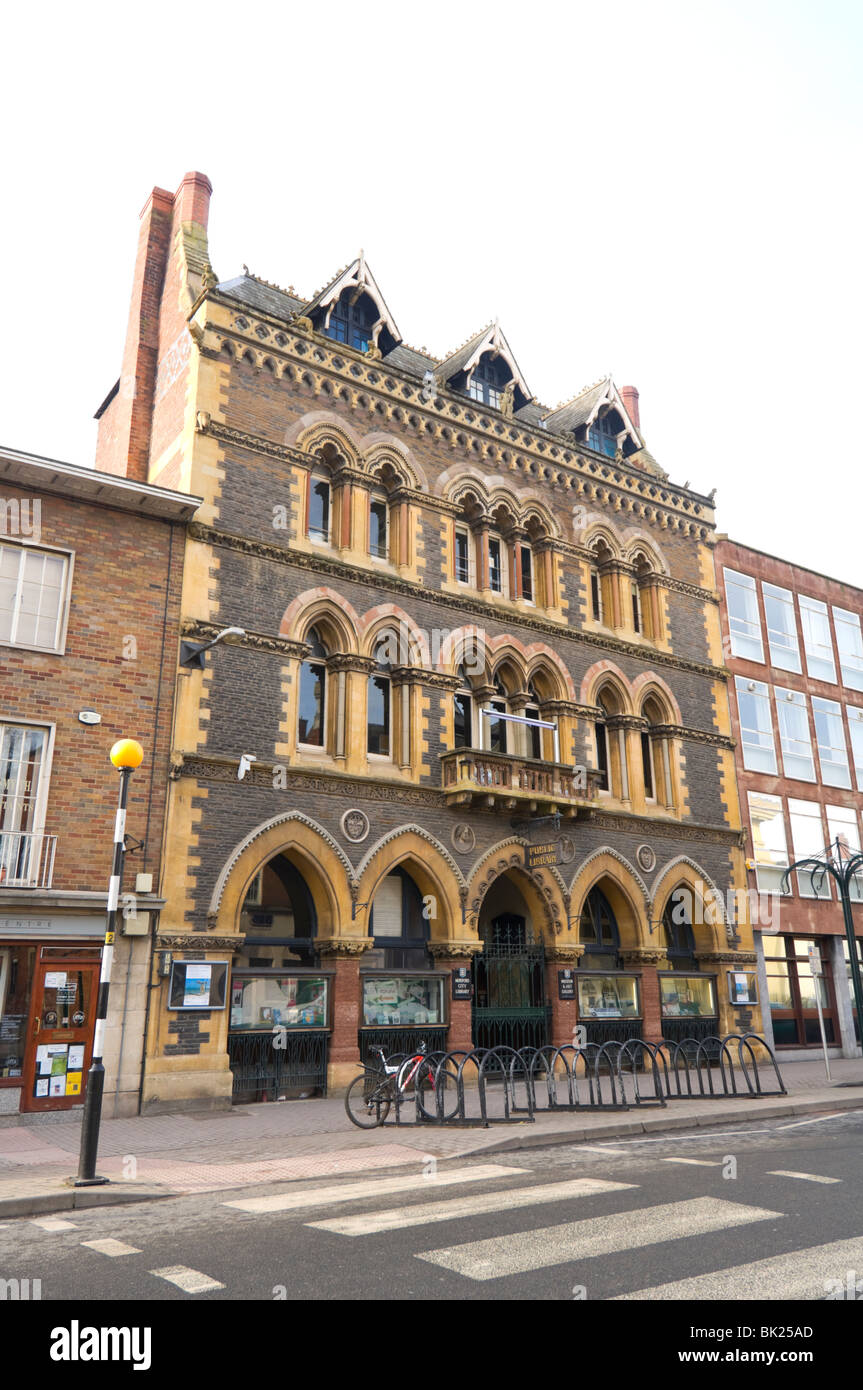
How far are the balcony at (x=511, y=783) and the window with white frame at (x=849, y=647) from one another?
14.6m

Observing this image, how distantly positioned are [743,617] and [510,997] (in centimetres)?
1485

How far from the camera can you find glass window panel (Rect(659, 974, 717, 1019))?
973 inches

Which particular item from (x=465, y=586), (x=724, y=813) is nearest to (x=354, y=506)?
(x=465, y=586)

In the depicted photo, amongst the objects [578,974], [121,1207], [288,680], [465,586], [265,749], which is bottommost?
[121,1207]

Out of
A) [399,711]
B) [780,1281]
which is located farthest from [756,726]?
[780,1281]

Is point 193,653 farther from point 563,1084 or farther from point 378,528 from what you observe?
point 563,1084

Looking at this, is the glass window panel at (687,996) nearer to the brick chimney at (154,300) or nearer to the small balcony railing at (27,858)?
the small balcony railing at (27,858)

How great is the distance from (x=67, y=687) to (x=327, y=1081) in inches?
331

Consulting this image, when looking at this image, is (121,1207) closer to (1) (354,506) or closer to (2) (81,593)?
(2) (81,593)

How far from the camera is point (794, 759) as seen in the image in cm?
3066

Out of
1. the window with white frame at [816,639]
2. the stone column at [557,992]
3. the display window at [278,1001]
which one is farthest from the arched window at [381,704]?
the window with white frame at [816,639]

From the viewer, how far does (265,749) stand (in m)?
18.7

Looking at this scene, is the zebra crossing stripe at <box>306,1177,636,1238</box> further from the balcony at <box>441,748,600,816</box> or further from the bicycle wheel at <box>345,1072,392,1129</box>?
the balcony at <box>441,748,600,816</box>

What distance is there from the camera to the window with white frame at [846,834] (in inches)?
1216
